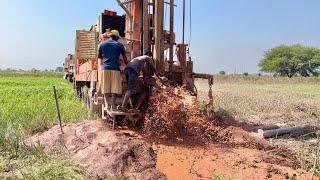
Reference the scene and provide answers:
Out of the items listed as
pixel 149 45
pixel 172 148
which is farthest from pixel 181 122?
pixel 149 45

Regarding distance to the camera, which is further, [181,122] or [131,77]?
[131,77]

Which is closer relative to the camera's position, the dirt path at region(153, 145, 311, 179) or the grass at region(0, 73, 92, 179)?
the grass at region(0, 73, 92, 179)

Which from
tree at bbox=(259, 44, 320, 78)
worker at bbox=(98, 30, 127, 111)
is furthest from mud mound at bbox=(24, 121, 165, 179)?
tree at bbox=(259, 44, 320, 78)

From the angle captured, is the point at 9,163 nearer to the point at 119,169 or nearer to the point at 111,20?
the point at 119,169

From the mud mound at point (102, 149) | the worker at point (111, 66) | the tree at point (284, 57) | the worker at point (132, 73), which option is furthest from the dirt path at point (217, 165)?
the tree at point (284, 57)

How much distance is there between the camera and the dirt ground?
6.41m

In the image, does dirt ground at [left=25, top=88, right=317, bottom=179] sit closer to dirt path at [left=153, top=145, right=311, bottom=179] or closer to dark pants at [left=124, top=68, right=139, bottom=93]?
dirt path at [left=153, top=145, right=311, bottom=179]

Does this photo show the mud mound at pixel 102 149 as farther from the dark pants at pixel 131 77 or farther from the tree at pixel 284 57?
the tree at pixel 284 57

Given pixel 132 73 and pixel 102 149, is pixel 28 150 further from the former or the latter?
pixel 132 73

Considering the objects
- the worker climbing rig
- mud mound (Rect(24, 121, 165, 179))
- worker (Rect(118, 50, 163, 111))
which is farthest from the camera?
the worker climbing rig

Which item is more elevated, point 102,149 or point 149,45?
point 149,45

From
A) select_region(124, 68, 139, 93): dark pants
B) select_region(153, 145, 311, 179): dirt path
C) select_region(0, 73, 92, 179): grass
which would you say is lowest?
select_region(153, 145, 311, 179): dirt path

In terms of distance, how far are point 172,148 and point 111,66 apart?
223 cm

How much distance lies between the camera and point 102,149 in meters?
7.12
